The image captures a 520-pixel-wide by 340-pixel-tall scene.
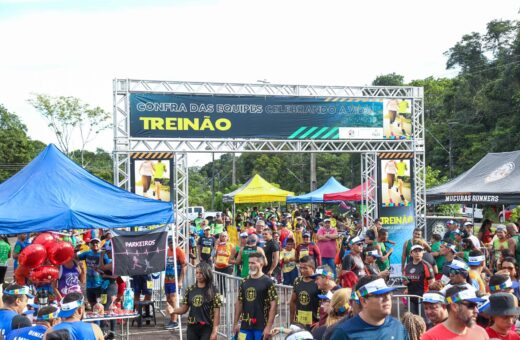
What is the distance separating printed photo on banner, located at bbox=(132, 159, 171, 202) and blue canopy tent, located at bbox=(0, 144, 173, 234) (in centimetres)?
593

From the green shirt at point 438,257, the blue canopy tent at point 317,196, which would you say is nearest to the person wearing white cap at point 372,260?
the green shirt at point 438,257

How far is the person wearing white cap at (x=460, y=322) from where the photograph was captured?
15.5 ft

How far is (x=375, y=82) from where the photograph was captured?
234 feet

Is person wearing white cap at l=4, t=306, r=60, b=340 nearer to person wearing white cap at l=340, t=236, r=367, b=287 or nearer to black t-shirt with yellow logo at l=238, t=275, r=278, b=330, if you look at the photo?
black t-shirt with yellow logo at l=238, t=275, r=278, b=330

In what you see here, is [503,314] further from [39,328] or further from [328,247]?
[328,247]

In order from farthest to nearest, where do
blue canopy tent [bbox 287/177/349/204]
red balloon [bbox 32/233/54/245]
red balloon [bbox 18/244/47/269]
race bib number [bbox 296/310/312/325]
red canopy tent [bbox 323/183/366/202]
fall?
blue canopy tent [bbox 287/177/349/204] → red canopy tent [bbox 323/183/366/202] → red balloon [bbox 32/233/54/245] → red balloon [bbox 18/244/47/269] → race bib number [bbox 296/310/312/325]

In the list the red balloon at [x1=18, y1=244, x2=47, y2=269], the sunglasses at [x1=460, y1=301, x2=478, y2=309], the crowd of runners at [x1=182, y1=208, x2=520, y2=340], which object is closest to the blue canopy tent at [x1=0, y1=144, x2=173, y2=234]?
the red balloon at [x1=18, y1=244, x2=47, y2=269]

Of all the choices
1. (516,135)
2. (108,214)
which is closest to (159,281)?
(108,214)

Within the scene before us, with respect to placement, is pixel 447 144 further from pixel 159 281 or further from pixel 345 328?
pixel 345 328

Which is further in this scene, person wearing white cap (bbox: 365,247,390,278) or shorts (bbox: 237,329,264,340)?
person wearing white cap (bbox: 365,247,390,278)

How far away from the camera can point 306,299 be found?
746 centimetres

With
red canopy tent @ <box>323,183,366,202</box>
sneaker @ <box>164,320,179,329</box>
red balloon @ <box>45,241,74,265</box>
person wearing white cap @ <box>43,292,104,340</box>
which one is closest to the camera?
person wearing white cap @ <box>43,292,104,340</box>

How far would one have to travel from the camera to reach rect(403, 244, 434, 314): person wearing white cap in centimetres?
1016

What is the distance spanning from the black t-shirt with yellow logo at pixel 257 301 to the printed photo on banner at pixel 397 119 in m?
12.7
